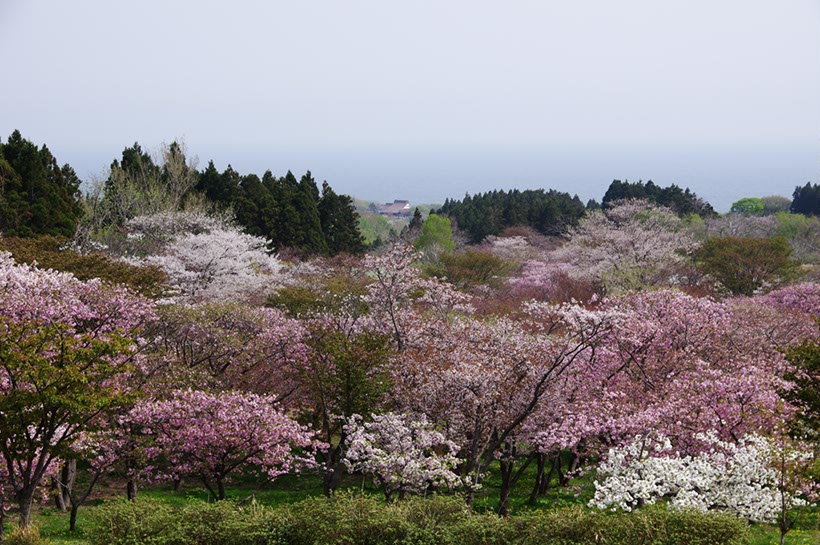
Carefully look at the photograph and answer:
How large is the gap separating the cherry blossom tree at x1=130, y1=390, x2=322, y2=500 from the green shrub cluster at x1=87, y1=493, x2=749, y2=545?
8.06ft

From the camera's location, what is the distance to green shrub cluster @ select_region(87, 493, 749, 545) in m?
11.6

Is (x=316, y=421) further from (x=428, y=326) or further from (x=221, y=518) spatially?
(x=221, y=518)

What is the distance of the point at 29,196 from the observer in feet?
133

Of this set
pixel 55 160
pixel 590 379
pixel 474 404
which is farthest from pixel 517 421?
pixel 55 160

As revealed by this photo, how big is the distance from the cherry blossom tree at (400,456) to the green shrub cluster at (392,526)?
1.53 metres

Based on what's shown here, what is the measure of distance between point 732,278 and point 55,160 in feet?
141

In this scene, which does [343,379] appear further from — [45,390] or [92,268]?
[92,268]

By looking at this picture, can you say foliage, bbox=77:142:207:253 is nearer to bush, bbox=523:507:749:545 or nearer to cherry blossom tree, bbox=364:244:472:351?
cherry blossom tree, bbox=364:244:472:351

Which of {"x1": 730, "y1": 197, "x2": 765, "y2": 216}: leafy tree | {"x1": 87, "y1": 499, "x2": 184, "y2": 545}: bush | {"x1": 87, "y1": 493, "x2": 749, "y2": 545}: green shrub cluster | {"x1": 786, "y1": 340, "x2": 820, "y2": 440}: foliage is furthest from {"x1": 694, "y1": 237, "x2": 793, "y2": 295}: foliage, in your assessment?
{"x1": 730, "y1": 197, "x2": 765, "y2": 216}: leafy tree

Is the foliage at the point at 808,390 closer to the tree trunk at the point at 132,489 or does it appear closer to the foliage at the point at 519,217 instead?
the tree trunk at the point at 132,489

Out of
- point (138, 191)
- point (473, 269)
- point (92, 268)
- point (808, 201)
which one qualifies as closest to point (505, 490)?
point (92, 268)

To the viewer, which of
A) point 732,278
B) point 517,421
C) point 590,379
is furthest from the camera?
point 732,278

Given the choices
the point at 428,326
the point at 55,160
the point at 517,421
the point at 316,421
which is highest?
the point at 55,160

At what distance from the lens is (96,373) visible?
14.0 m
